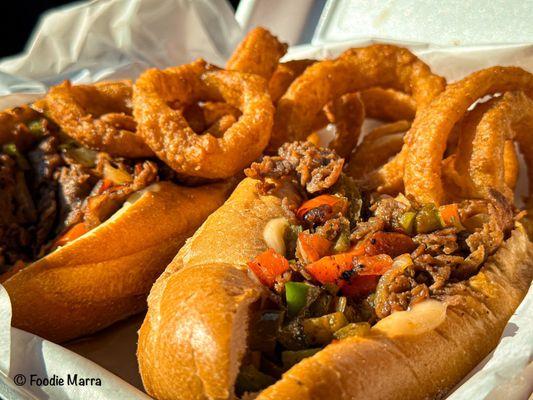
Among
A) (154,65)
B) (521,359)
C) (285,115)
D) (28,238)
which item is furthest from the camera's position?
(154,65)

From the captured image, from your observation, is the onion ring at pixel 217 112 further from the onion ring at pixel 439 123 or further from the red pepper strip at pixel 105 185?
the onion ring at pixel 439 123

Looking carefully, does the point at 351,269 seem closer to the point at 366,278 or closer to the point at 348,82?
the point at 366,278

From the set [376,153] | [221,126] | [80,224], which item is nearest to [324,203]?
[221,126]

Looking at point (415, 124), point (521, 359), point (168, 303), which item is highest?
point (415, 124)

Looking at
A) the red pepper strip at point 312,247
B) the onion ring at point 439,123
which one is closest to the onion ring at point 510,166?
the onion ring at point 439,123

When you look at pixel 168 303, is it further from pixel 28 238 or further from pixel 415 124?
pixel 415 124

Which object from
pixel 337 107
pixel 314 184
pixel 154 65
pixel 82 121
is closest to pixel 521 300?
pixel 314 184
